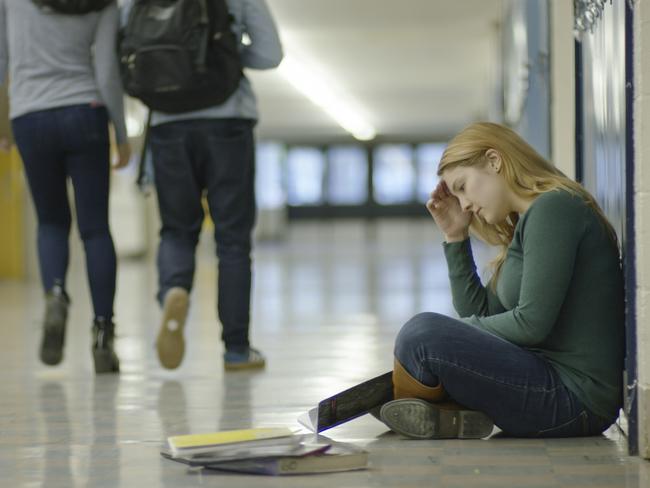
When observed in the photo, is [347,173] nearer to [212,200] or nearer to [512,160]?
[212,200]

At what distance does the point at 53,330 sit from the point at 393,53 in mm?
12267

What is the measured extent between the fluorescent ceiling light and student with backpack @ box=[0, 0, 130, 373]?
31.1 ft

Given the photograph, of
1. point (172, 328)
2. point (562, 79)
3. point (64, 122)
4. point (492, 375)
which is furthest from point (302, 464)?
point (562, 79)

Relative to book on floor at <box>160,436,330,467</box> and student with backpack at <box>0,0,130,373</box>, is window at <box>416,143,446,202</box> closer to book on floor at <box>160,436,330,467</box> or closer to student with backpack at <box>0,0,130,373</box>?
student with backpack at <box>0,0,130,373</box>

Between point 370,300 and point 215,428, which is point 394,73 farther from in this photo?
point 215,428

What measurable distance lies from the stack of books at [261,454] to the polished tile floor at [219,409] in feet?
0.10

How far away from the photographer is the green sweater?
249cm

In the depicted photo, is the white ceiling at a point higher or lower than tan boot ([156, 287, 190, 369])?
higher

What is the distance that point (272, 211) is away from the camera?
2523 centimetres

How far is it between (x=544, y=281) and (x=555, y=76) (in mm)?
2893

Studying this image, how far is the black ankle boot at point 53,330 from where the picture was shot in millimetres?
3854

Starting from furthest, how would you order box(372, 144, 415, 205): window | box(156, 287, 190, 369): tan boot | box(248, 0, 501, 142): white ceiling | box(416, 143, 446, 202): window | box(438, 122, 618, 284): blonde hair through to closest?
box(372, 144, 415, 205): window, box(416, 143, 446, 202): window, box(248, 0, 501, 142): white ceiling, box(156, 287, 190, 369): tan boot, box(438, 122, 618, 284): blonde hair

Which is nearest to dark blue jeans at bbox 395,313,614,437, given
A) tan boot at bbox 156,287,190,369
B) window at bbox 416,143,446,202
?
tan boot at bbox 156,287,190,369

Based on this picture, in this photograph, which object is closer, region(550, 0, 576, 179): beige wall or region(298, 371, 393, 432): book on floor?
region(298, 371, 393, 432): book on floor
